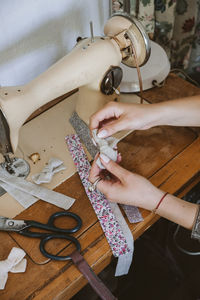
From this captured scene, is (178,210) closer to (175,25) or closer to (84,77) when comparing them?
(84,77)

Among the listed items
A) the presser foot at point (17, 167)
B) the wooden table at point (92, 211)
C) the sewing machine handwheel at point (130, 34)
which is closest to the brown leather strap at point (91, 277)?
the wooden table at point (92, 211)

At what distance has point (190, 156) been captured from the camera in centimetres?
95

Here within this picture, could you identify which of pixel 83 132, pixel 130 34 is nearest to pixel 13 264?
pixel 83 132

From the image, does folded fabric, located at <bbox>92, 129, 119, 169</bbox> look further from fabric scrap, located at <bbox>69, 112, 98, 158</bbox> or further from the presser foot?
the presser foot

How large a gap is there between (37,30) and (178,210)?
31.2 inches

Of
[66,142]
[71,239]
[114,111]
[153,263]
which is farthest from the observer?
[153,263]

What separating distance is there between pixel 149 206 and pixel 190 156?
22cm

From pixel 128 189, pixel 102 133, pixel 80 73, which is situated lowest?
pixel 128 189

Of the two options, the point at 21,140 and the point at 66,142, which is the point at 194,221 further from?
the point at 21,140

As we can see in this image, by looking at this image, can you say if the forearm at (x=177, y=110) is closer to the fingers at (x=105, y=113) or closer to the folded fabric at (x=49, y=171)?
the fingers at (x=105, y=113)

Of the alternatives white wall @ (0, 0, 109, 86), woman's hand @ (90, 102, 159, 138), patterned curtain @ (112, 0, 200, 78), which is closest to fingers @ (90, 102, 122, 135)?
woman's hand @ (90, 102, 159, 138)

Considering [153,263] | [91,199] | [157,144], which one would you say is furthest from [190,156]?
[153,263]

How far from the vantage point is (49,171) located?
3.01 ft

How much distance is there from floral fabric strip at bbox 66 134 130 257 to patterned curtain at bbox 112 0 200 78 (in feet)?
2.14
